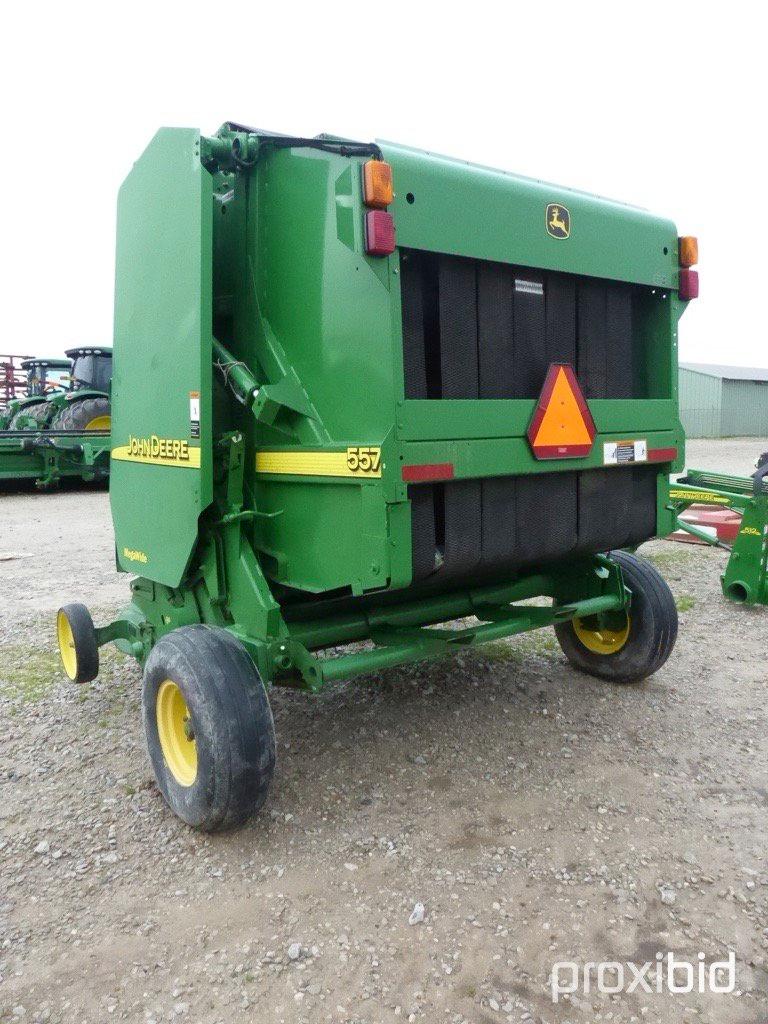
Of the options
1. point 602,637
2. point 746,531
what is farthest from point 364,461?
point 746,531

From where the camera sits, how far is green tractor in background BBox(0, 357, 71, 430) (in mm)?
14801

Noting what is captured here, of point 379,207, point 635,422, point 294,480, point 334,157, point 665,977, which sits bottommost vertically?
point 665,977

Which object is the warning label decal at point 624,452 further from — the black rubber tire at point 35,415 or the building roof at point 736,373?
the building roof at point 736,373

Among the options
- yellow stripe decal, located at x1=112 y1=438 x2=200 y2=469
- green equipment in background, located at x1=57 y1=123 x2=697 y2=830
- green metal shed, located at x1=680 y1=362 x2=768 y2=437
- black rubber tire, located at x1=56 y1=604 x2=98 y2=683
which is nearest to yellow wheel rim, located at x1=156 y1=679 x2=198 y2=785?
green equipment in background, located at x1=57 y1=123 x2=697 y2=830

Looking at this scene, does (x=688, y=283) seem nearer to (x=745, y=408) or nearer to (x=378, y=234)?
(x=378, y=234)

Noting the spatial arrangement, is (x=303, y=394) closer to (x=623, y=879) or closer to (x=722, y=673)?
(x=623, y=879)

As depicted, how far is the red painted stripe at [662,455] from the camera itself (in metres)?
3.60

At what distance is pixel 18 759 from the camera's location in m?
3.65

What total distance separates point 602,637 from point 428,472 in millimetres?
2069

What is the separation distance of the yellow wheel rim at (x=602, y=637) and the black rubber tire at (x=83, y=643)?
2.48m

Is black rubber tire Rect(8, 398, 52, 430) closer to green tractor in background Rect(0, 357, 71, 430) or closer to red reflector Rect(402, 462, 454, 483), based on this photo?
green tractor in background Rect(0, 357, 71, 430)

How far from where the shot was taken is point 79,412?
13.8 metres

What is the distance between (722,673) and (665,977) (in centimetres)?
266

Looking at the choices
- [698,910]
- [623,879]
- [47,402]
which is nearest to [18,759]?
[623,879]
